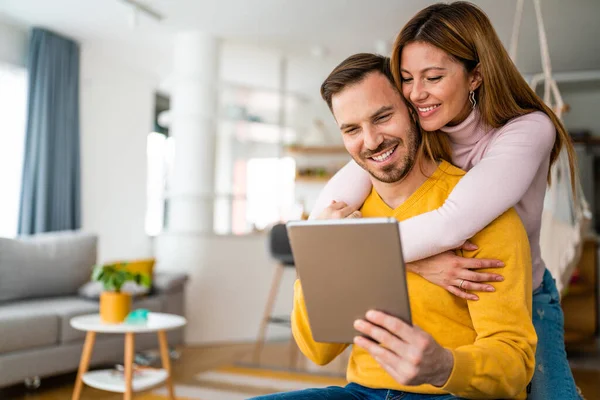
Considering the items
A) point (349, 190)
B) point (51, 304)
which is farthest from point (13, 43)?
point (349, 190)

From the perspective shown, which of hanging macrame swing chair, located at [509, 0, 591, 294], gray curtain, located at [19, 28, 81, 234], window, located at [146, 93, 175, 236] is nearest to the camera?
hanging macrame swing chair, located at [509, 0, 591, 294]

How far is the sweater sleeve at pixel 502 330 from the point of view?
103 centimetres

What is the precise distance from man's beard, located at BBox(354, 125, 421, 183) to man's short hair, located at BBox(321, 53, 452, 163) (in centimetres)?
6

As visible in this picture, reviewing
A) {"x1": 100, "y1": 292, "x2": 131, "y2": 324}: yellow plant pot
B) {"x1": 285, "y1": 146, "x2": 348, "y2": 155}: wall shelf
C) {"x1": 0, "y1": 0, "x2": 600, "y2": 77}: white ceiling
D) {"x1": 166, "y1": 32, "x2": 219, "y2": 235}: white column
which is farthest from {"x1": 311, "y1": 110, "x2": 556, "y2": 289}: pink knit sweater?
{"x1": 285, "y1": 146, "x2": 348, "y2": 155}: wall shelf

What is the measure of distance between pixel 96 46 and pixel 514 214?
18.1ft

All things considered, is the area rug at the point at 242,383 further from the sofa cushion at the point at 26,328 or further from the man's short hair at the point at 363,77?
the man's short hair at the point at 363,77

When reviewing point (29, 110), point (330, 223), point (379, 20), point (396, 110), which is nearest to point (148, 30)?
point (29, 110)

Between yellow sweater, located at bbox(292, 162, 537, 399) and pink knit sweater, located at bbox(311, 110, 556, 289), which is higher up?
pink knit sweater, located at bbox(311, 110, 556, 289)

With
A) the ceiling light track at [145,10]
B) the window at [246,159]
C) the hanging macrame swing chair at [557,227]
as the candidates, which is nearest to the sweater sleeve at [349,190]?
the hanging macrame swing chair at [557,227]

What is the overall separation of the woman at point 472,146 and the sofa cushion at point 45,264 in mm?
3116

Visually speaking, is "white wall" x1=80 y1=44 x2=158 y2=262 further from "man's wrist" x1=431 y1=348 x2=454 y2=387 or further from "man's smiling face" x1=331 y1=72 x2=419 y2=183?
"man's wrist" x1=431 y1=348 x2=454 y2=387

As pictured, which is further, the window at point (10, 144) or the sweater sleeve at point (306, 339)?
the window at point (10, 144)

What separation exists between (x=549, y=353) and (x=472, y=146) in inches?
21.6

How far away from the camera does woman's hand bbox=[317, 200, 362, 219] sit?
132 centimetres
